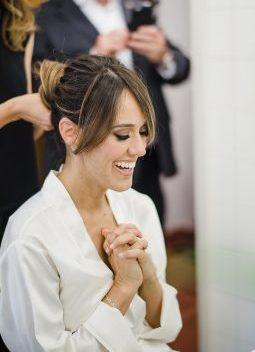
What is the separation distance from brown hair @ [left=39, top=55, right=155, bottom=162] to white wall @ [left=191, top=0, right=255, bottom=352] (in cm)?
64

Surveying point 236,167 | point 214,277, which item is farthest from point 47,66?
point 214,277

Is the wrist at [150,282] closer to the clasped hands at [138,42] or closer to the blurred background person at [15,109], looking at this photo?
the blurred background person at [15,109]

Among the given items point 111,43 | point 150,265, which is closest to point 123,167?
point 150,265

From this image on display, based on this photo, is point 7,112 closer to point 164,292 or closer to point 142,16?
point 142,16

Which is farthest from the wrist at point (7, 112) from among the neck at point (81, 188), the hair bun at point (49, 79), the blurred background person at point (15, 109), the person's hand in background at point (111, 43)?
the person's hand in background at point (111, 43)

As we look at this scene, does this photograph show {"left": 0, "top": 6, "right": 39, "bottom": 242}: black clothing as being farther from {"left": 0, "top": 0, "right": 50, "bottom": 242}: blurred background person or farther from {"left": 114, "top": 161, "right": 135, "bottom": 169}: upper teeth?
{"left": 114, "top": 161, "right": 135, "bottom": 169}: upper teeth

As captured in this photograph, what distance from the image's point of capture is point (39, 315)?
1.38 metres

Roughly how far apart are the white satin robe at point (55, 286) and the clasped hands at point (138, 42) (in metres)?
0.59

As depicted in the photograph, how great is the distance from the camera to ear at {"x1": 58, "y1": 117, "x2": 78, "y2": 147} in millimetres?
1453

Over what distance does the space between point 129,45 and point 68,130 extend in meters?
0.61

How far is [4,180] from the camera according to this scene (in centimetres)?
167

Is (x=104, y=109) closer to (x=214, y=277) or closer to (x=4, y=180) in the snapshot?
(x=4, y=180)

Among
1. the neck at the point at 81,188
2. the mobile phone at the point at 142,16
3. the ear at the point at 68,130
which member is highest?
the mobile phone at the point at 142,16

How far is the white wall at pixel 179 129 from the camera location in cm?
196
